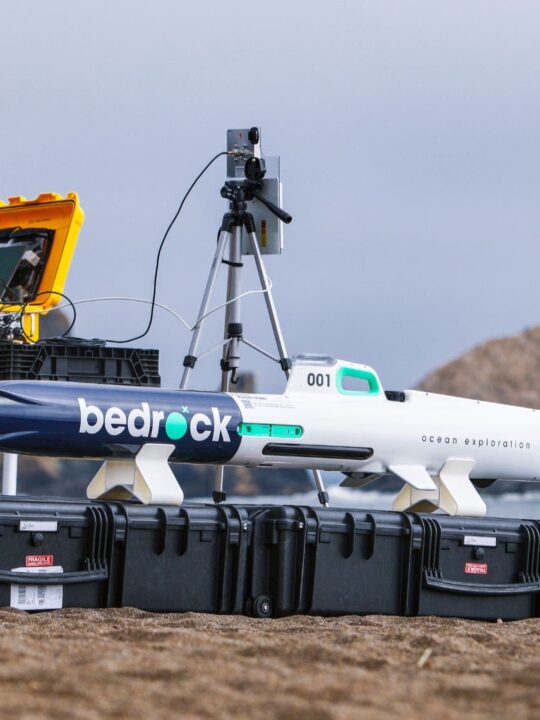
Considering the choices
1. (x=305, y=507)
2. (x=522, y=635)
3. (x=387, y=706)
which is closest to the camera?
(x=387, y=706)

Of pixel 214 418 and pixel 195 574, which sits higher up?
pixel 214 418

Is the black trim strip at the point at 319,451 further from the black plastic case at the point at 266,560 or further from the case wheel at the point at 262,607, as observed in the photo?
the case wheel at the point at 262,607

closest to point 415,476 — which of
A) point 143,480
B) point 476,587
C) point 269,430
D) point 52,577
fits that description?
point 476,587

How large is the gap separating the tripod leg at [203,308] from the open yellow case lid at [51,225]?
1.05 meters

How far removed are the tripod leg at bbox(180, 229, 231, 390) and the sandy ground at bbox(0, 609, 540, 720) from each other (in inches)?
90.2

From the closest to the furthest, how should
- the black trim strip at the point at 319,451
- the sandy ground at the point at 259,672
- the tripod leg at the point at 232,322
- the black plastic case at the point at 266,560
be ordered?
the sandy ground at the point at 259,672 < the black plastic case at the point at 266,560 < the black trim strip at the point at 319,451 < the tripod leg at the point at 232,322

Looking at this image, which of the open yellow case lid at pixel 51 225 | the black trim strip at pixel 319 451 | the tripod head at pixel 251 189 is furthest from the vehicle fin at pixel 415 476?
the open yellow case lid at pixel 51 225

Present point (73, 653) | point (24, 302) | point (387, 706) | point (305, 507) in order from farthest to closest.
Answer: point (24, 302), point (305, 507), point (73, 653), point (387, 706)

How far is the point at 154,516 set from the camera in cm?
602

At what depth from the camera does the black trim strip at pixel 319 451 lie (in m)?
6.82

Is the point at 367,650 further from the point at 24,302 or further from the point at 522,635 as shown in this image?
the point at 24,302

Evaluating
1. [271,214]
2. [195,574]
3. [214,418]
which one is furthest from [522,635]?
[271,214]

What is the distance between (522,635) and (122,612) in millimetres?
1859

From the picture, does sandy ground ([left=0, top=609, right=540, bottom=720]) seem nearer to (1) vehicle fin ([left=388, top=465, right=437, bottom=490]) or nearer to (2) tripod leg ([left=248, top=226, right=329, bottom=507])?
(1) vehicle fin ([left=388, top=465, right=437, bottom=490])
